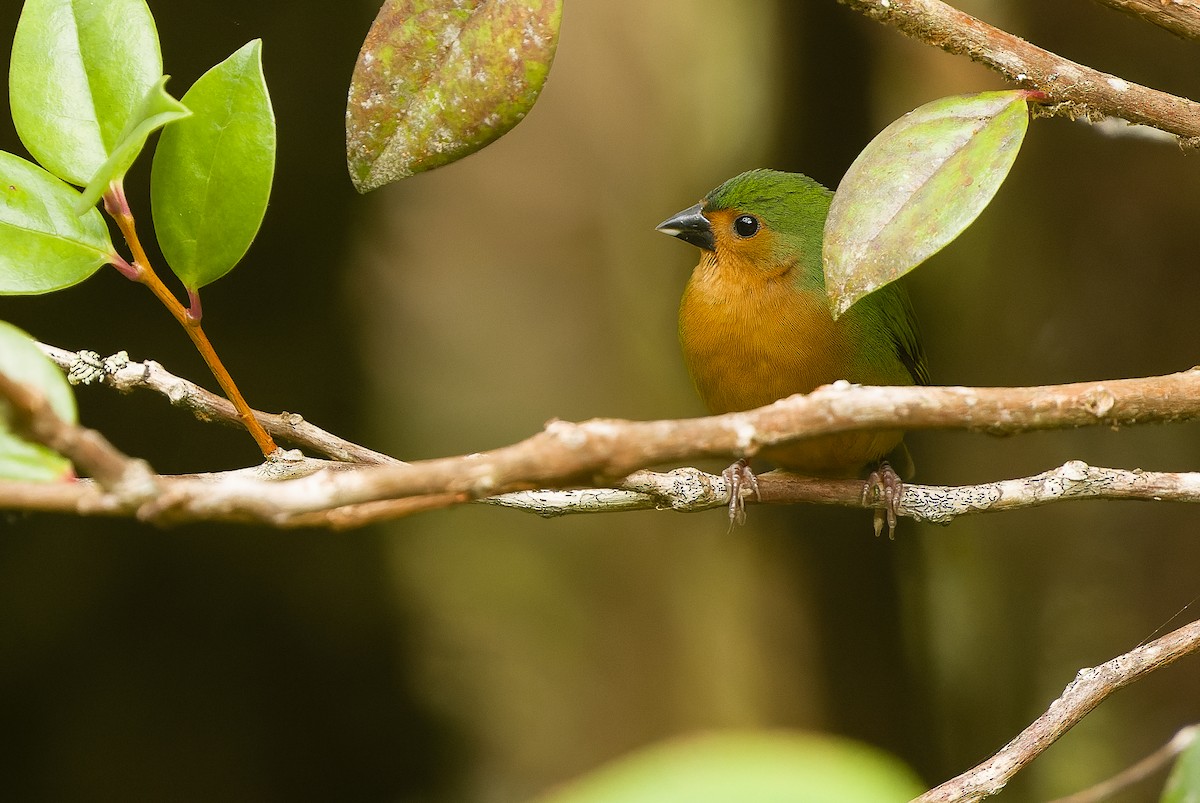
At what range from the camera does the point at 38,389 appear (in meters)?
0.79

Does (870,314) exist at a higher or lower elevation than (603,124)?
lower

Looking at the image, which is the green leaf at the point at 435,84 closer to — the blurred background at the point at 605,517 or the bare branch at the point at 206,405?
the bare branch at the point at 206,405

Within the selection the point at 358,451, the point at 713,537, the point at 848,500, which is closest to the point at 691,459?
the point at 358,451

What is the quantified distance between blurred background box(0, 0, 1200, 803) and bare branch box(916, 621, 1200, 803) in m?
1.42

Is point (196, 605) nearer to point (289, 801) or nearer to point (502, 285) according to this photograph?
point (289, 801)

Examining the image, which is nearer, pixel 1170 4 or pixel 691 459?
pixel 691 459

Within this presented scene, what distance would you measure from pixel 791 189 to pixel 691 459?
6.47 ft

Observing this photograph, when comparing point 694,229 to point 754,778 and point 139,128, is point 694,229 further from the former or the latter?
point 754,778

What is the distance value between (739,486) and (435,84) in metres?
1.03

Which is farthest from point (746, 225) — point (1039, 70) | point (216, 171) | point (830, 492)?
point (216, 171)

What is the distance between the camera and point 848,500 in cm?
186

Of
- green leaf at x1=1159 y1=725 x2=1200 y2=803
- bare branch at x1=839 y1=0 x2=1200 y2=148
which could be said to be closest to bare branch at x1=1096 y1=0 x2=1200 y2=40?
bare branch at x1=839 y1=0 x2=1200 y2=148

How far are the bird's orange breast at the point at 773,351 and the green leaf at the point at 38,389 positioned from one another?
167 centimetres

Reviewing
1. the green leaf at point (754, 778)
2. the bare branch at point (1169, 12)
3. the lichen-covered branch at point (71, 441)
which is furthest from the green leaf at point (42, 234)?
the bare branch at point (1169, 12)
